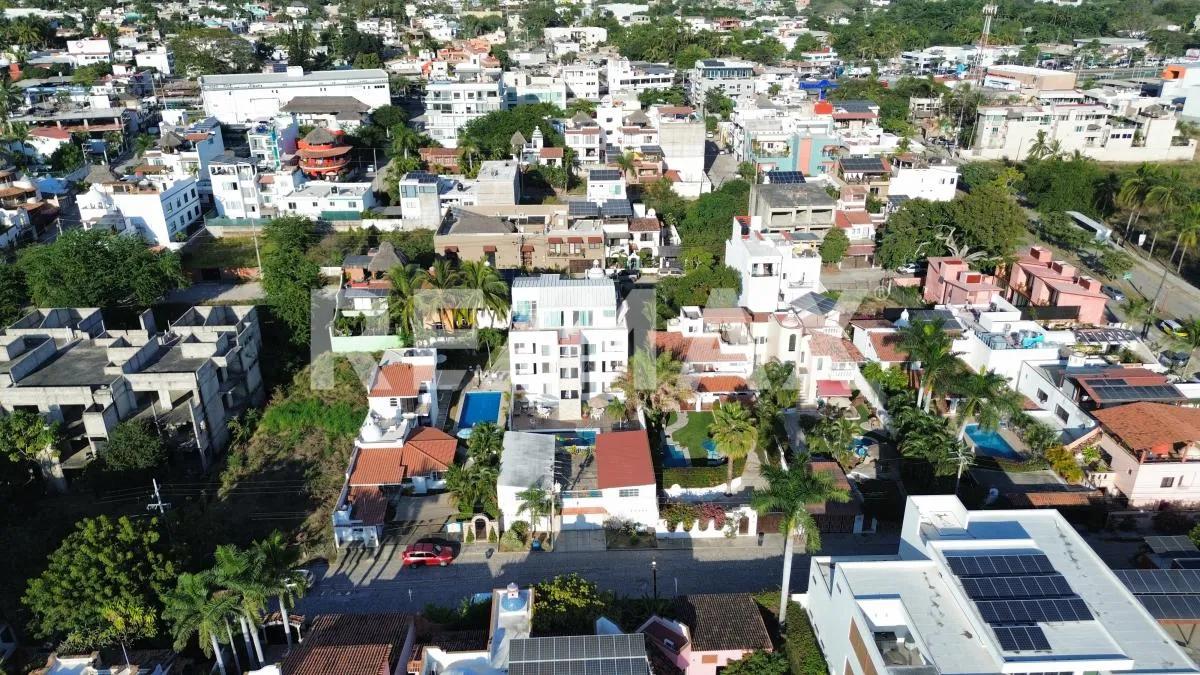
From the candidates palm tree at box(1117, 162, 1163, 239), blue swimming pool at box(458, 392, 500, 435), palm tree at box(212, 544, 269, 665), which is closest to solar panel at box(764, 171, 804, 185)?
palm tree at box(1117, 162, 1163, 239)

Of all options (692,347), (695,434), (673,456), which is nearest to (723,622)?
(673,456)

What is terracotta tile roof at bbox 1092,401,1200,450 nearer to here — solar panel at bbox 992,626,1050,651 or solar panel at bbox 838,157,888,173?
solar panel at bbox 992,626,1050,651

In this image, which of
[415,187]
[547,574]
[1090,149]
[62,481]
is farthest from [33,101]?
[1090,149]

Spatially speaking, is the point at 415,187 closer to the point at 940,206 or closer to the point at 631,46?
the point at 940,206

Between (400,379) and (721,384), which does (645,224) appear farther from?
(400,379)

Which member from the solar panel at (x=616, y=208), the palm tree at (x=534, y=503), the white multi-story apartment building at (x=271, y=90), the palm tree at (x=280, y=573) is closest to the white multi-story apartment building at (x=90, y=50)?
the white multi-story apartment building at (x=271, y=90)
